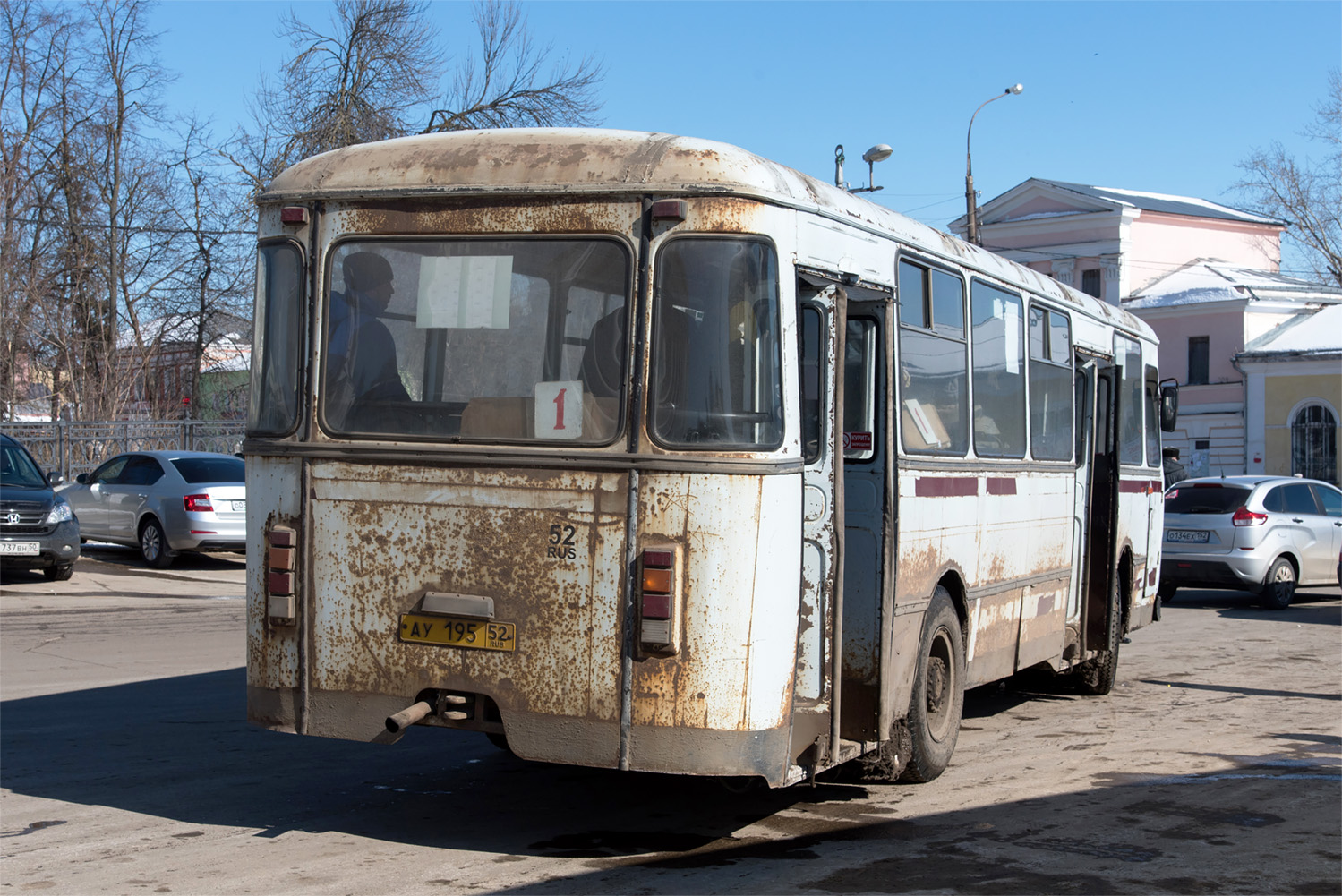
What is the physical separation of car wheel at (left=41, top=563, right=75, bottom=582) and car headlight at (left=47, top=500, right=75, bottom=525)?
1.93 ft

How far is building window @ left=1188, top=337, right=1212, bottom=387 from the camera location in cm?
5247

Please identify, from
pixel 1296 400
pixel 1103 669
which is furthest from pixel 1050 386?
pixel 1296 400

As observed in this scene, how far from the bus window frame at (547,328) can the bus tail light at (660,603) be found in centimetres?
50

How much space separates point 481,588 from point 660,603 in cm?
78

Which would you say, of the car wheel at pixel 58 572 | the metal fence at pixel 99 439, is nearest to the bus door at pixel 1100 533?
the car wheel at pixel 58 572

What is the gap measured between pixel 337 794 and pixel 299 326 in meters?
2.48

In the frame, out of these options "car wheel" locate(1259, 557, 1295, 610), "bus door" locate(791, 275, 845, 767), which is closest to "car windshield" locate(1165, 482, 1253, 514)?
"car wheel" locate(1259, 557, 1295, 610)

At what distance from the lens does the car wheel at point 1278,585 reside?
717 inches

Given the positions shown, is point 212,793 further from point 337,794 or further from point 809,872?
point 809,872

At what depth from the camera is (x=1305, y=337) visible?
49.5 m

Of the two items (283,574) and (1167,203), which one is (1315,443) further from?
(283,574)

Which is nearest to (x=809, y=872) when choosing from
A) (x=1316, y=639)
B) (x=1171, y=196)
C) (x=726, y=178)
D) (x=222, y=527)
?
(x=726, y=178)

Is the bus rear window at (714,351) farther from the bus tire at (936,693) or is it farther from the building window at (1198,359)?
the building window at (1198,359)

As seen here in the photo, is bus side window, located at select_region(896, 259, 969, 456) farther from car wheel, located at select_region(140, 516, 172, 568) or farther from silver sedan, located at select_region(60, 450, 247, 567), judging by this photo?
car wheel, located at select_region(140, 516, 172, 568)
